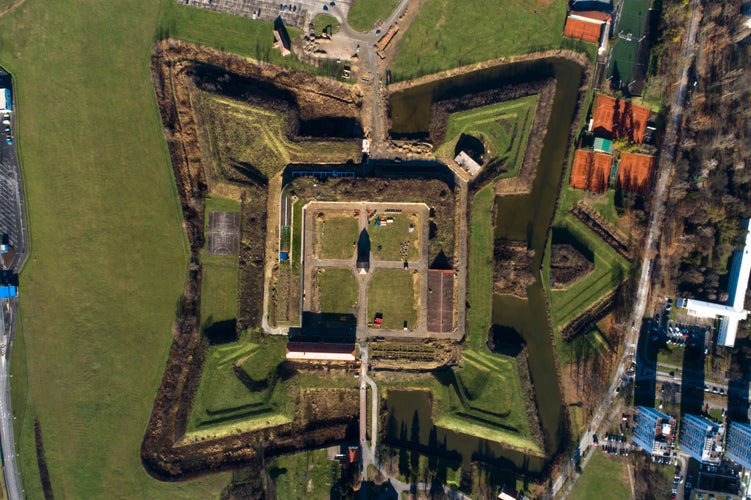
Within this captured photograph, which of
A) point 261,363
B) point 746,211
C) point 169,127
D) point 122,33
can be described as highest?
point 122,33

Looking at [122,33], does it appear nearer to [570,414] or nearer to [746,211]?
[570,414]

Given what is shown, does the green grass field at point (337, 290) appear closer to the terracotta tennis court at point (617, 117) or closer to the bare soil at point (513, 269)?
the bare soil at point (513, 269)

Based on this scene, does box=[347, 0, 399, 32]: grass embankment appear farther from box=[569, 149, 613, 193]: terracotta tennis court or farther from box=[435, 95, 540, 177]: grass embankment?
box=[569, 149, 613, 193]: terracotta tennis court

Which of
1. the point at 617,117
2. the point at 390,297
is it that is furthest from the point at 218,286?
the point at 617,117

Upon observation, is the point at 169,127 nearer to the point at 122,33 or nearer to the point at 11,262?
the point at 122,33

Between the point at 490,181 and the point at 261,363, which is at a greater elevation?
the point at 490,181

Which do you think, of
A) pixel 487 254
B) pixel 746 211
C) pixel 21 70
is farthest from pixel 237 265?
pixel 746 211

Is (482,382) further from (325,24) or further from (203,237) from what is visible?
(325,24)

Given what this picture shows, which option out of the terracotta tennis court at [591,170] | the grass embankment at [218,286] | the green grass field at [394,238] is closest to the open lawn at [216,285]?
the grass embankment at [218,286]
